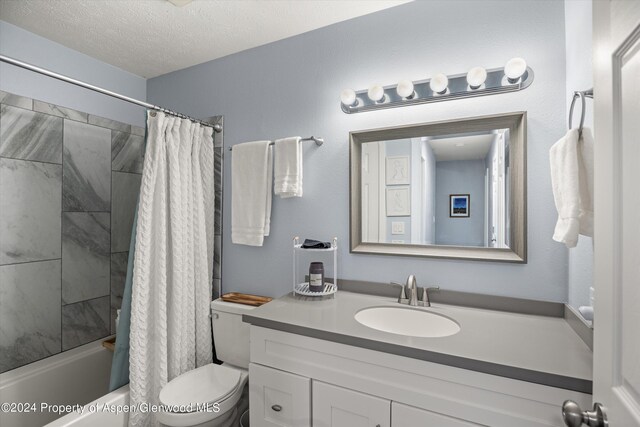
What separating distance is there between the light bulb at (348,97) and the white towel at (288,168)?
33cm

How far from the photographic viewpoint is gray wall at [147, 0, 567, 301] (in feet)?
4.43

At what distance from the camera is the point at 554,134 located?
1330 mm

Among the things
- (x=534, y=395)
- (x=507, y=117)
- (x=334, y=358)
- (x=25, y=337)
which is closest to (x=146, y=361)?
(x=25, y=337)

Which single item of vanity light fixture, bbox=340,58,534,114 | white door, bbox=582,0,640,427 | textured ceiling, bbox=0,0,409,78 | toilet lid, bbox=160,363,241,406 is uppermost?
textured ceiling, bbox=0,0,409,78

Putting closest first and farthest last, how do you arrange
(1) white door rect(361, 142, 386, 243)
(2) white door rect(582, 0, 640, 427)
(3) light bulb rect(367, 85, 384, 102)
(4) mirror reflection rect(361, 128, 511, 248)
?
(2) white door rect(582, 0, 640, 427) → (4) mirror reflection rect(361, 128, 511, 248) → (3) light bulb rect(367, 85, 384, 102) → (1) white door rect(361, 142, 386, 243)

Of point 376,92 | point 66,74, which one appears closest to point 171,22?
point 66,74

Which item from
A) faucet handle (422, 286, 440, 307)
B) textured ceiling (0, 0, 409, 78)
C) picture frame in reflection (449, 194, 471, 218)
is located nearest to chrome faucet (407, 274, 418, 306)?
faucet handle (422, 286, 440, 307)

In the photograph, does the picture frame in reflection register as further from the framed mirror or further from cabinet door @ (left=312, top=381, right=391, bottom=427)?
cabinet door @ (left=312, top=381, right=391, bottom=427)

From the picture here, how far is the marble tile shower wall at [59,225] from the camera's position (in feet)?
5.77

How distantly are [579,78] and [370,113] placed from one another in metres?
0.88

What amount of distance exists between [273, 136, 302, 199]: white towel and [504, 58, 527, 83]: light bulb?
3.45 feet

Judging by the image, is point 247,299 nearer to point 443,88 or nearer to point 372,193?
point 372,193

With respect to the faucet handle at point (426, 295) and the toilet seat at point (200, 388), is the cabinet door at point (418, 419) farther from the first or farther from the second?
the toilet seat at point (200, 388)

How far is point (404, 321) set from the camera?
4.84 feet
